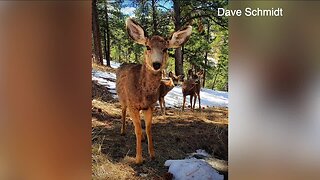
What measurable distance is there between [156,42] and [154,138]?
57 cm

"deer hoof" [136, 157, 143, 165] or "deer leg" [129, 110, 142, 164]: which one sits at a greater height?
"deer leg" [129, 110, 142, 164]

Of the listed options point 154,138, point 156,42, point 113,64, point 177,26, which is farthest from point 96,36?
point 154,138

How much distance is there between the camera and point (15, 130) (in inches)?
89.4

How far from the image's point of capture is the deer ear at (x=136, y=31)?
2.28 metres

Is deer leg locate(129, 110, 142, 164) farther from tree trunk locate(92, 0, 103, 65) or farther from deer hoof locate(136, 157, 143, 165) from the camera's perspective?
tree trunk locate(92, 0, 103, 65)

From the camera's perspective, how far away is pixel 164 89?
229 centimetres

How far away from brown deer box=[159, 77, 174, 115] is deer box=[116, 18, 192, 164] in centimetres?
2

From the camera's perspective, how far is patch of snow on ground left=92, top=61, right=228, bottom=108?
222cm

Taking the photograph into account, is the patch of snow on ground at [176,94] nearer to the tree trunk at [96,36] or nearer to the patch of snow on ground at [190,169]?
the tree trunk at [96,36]

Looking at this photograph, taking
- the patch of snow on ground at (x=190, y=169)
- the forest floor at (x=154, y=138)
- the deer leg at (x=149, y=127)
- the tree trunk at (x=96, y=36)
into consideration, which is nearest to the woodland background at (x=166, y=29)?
the tree trunk at (x=96, y=36)

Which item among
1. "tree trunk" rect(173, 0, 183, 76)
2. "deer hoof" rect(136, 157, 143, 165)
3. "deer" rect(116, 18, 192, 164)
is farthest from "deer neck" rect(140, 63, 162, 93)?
"deer hoof" rect(136, 157, 143, 165)

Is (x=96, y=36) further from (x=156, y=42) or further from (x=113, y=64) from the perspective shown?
(x=156, y=42)

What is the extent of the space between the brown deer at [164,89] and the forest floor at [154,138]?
0.13 feet

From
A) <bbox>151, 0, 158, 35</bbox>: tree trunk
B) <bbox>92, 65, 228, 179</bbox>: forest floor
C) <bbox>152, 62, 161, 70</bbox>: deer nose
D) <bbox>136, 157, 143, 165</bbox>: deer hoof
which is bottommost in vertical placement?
<bbox>136, 157, 143, 165</bbox>: deer hoof
